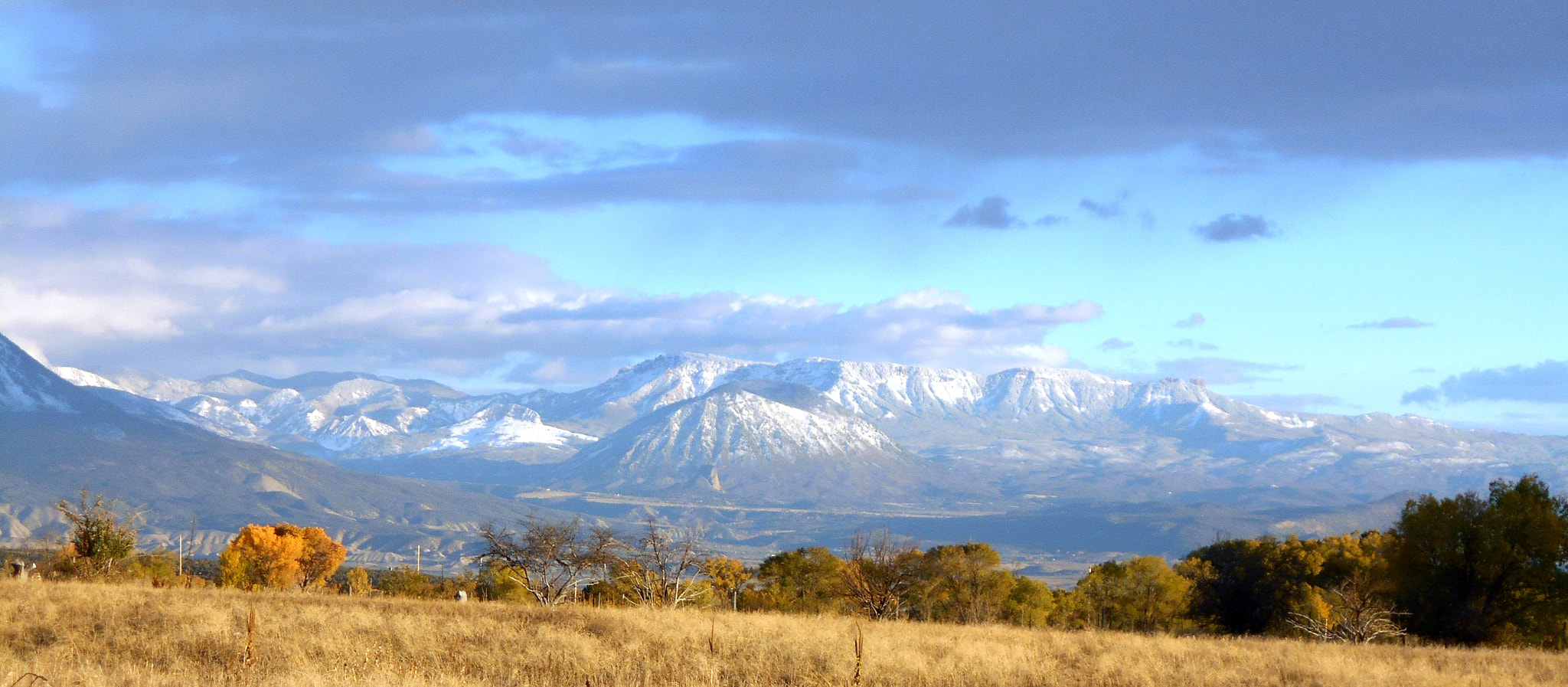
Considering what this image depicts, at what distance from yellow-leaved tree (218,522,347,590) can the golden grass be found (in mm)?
69790

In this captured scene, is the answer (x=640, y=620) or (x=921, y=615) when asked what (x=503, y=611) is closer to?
(x=640, y=620)

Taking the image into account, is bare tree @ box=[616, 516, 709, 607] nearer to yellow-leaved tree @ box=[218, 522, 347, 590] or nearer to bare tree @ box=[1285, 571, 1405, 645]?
bare tree @ box=[1285, 571, 1405, 645]

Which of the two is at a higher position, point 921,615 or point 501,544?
point 501,544

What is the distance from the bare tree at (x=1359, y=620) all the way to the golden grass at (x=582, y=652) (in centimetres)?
878

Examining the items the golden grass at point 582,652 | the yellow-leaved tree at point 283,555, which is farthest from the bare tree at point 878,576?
the yellow-leaved tree at point 283,555

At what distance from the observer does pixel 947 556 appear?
322 feet

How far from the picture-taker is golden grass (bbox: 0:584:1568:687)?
25.1 metres

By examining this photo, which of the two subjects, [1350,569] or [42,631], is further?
[1350,569]

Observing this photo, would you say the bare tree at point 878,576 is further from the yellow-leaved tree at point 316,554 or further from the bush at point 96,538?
the yellow-leaved tree at point 316,554

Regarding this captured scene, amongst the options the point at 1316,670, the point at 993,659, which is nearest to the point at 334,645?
the point at 993,659

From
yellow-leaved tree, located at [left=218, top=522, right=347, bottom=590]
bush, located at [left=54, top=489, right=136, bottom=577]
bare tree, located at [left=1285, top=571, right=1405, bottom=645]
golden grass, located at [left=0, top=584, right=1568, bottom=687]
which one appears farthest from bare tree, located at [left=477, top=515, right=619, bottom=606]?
yellow-leaved tree, located at [left=218, top=522, right=347, bottom=590]

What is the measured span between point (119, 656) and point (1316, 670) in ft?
89.5

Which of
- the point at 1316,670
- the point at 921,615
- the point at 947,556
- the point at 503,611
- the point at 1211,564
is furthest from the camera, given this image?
the point at 947,556

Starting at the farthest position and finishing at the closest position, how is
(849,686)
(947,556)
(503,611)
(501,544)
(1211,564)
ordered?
(947,556) < (1211,564) < (501,544) < (503,611) < (849,686)
